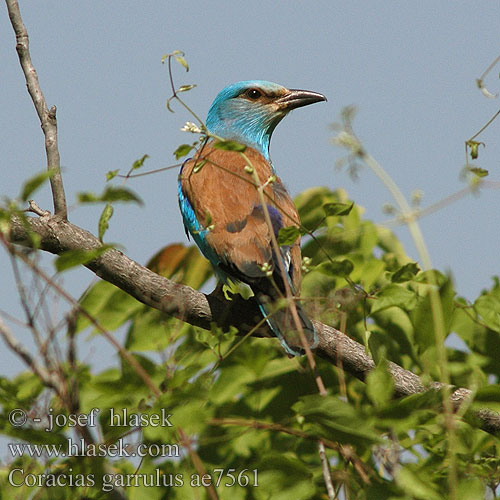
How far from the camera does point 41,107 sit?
129 inches

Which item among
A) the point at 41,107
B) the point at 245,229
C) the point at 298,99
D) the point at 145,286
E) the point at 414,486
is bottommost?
the point at 414,486

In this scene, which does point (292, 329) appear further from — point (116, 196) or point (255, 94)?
point (255, 94)

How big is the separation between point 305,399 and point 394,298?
1160 mm

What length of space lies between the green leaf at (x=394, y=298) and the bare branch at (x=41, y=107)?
1320 millimetres

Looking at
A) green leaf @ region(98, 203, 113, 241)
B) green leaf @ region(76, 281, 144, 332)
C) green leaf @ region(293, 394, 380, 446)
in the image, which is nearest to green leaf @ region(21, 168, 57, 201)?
green leaf @ region(98, 203, 113, 241)

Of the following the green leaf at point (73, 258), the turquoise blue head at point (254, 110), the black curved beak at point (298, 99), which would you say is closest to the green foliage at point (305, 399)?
the green leaf at point (73, 258)

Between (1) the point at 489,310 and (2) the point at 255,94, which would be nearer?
(1) the point at 489,310

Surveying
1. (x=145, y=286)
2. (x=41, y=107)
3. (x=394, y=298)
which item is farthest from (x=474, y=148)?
(x=41, y=107)

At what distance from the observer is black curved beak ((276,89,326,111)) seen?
6051 mm

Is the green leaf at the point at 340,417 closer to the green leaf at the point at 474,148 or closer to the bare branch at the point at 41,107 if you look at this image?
the green leaf at the point at 474,148

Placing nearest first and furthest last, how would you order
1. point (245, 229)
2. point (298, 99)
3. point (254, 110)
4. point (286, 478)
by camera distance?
point (286, 478)
point (245, 229)
point (298, 99)
point (254, 110)

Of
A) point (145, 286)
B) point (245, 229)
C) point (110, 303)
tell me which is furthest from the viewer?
point (245, 229)

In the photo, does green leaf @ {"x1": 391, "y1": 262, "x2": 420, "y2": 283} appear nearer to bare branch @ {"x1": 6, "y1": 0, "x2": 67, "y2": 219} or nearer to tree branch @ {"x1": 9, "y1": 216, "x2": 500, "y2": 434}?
tree branch @ {"x1": 9, "y1": 216, "x2": 500, "y2": 434}

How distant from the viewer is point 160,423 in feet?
6.79
